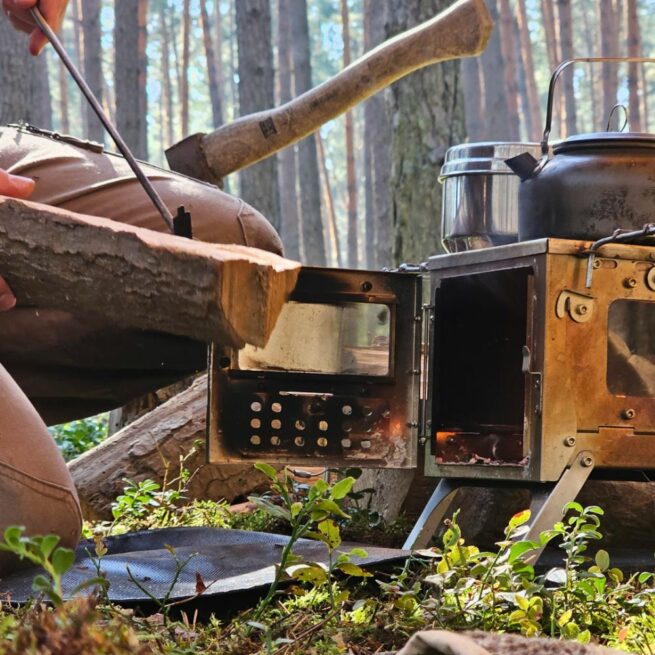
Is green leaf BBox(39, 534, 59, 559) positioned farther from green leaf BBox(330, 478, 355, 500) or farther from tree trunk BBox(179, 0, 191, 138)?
tree trunk BBox(179, 0, 191, 138)

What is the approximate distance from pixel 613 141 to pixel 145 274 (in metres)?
1.50

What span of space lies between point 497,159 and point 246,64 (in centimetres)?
981

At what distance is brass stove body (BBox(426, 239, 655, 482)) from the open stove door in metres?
0.14

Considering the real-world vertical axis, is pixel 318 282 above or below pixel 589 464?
above

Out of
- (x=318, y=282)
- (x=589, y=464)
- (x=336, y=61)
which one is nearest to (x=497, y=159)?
(x=318, y=282)

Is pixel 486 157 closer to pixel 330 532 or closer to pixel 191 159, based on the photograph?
pixel 191 159

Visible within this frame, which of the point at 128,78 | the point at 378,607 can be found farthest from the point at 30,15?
the point at 128,78

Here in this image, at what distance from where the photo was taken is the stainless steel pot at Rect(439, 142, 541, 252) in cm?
349

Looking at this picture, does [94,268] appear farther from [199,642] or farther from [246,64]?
[246,64]

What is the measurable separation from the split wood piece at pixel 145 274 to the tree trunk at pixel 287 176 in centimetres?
1611

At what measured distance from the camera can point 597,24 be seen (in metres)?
31.6

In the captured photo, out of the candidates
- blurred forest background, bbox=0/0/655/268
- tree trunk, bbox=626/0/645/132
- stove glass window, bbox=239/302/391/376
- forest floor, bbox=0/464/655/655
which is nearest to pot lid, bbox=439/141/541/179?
stove glass window, bbox=239/302/391/376

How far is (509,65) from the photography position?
22.0 metres

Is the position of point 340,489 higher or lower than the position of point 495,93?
lower
